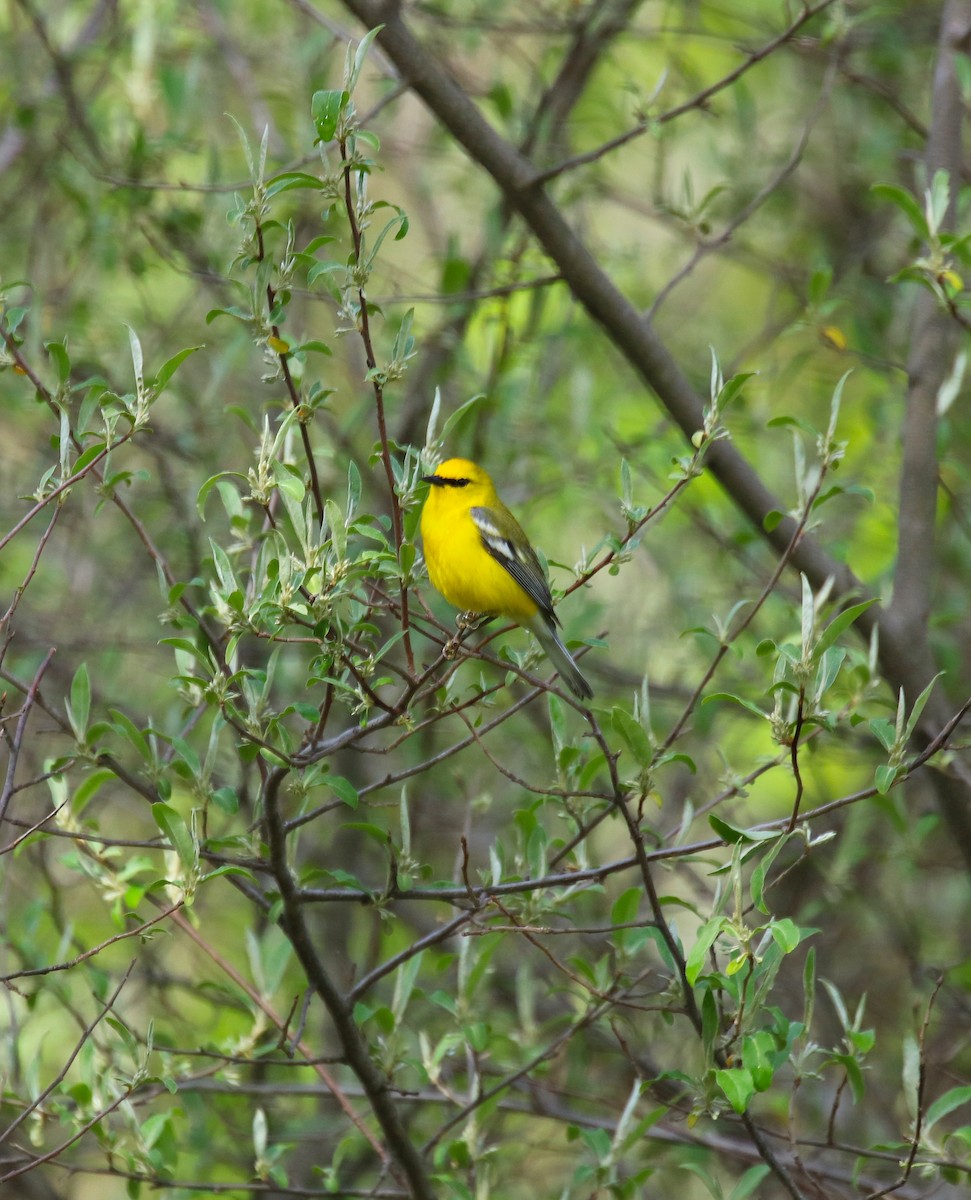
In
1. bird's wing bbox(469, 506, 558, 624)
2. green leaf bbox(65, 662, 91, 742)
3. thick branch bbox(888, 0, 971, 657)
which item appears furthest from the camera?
thick branch bbox(888, 0, 971, 657)

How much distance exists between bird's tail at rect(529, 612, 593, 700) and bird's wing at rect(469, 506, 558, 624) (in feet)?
0.12

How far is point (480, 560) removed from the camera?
145 inches

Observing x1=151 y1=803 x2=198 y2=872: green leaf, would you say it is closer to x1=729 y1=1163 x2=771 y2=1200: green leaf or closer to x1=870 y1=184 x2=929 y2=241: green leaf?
x1=729 y1=1163 x2=771 y2=1200: green leaf

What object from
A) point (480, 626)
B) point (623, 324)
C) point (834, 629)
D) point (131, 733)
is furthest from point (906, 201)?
point (131, 733)

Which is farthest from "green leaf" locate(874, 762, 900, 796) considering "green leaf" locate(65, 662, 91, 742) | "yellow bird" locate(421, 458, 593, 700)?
"green leaf" locate(65, 662, 91, 742)

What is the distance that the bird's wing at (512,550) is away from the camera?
11.2 ft

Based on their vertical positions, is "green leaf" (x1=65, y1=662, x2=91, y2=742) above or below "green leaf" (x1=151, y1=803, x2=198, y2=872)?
above

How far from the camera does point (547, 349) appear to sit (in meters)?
5.13

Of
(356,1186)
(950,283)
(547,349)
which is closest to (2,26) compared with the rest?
(547,349)

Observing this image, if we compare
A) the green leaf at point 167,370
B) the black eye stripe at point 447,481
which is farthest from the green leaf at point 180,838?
the black eye stripe at point 447,481

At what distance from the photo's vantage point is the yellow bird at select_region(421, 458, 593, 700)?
3.46 meters

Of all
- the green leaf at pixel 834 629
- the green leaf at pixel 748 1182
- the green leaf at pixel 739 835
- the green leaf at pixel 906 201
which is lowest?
the green leaf at pixel 748 1182

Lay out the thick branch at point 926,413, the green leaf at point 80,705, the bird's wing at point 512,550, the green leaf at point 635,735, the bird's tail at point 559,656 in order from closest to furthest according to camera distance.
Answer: the green leaf at point 635,735
the green leaf at point 80,705
the bird's tail at point 559,656
the bird's wing at point 512,550
the thick branch at point 926,413

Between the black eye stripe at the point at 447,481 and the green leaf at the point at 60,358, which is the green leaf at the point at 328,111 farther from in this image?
the black eye stripe at the point at 447,481
